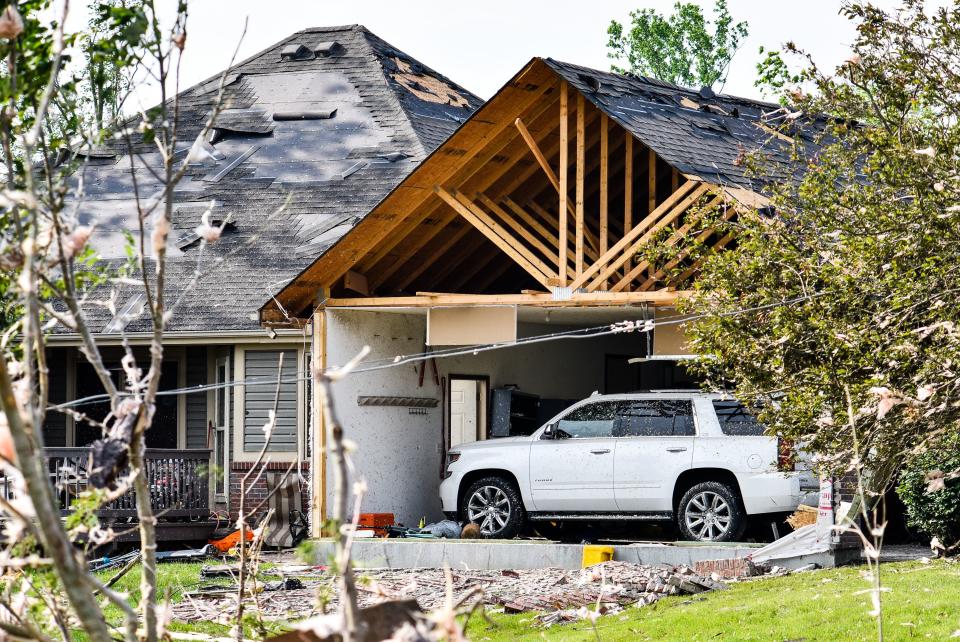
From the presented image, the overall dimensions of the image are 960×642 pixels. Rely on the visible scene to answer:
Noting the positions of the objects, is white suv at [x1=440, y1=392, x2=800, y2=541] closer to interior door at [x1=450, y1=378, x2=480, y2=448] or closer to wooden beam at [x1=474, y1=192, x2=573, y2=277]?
wooden beam at [x1=474, y1=192, x2=573, y2=277]

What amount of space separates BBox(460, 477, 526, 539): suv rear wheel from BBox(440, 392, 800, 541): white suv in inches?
0.5

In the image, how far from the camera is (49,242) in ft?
13.6

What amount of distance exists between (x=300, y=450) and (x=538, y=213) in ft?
14.9

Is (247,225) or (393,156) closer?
(247,225)

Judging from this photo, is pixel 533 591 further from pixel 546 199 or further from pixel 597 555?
pixel 546 199

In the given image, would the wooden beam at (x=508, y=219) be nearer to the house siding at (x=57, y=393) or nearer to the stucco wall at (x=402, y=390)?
the stucco wall at (x=402, y=390)

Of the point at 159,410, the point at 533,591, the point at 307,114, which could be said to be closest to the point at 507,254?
the point at 533,591

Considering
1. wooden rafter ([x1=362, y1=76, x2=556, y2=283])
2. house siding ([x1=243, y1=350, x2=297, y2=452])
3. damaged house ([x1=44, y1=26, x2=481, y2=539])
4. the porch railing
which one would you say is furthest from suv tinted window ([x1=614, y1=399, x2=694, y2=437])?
the porch railing

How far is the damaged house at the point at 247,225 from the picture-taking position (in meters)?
17.9

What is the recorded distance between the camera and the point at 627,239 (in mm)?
14500

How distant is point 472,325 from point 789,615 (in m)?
6.78

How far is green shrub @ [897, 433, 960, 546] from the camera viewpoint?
12.9 meters

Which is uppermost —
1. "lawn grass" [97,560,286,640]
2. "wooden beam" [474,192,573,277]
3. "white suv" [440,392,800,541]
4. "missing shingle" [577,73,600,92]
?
"missing shingle" [577,73,600,92]

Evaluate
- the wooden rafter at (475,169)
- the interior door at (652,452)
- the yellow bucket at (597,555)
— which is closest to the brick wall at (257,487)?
the wooden rafter at (475,169)
